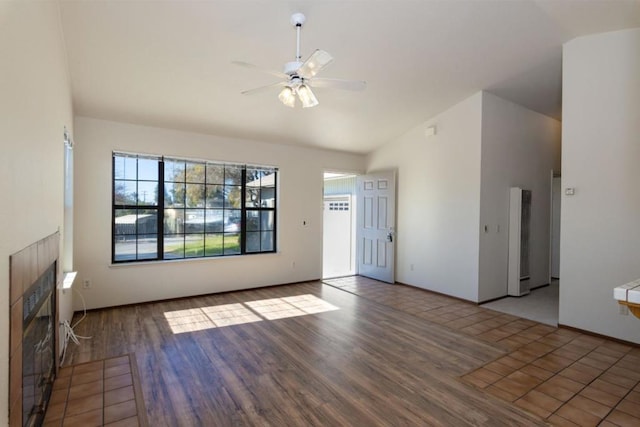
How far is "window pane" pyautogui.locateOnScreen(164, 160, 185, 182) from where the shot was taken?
4.81 m

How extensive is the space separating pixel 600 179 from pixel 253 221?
15.5ft

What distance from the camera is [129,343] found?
131 inches

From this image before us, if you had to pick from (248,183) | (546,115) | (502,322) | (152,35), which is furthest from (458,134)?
(152,35)

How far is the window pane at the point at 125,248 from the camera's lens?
178 inches

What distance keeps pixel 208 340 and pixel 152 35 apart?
116 inches

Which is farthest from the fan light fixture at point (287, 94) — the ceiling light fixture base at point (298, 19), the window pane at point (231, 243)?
the window pane at point (231, 243)

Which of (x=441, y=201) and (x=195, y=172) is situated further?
(x=441, y=201)

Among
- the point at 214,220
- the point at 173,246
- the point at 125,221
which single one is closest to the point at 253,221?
the point at 214,220

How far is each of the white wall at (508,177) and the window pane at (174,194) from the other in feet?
14.5

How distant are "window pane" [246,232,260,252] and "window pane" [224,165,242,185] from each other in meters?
0.91

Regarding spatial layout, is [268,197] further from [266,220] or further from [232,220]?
[232,220]

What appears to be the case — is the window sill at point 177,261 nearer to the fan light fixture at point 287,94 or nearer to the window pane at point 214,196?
the window pane at point 214,196

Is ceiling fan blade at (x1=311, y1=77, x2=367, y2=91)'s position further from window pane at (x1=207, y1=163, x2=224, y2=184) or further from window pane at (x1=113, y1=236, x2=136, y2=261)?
window pane at (x1=113, y1=236, x2=136, y2=261)

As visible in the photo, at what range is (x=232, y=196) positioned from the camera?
5422mm
